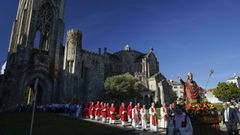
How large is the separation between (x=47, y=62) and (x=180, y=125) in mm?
38120

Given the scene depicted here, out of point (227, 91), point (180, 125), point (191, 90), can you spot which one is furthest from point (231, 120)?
point (227, 91)

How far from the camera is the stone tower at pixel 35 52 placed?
1398 inches

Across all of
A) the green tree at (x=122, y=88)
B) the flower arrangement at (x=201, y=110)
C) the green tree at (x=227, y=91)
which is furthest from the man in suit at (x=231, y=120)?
the green tree at (x=227, y=91)

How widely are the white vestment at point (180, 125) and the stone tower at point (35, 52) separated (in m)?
33.7

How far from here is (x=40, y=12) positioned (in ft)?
144

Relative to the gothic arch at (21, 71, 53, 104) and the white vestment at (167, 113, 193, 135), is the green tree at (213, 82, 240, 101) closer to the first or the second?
the gothic arch at (21, 71, 53, 104)

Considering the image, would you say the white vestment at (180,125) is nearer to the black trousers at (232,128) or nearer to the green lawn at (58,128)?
the black trousers at (232,128)

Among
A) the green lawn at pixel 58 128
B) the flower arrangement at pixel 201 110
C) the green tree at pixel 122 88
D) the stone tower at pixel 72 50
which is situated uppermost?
the stone tower at pixel 72 50

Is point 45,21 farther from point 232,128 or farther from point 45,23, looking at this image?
point 232,128

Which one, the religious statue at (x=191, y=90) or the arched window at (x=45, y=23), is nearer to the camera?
the religious statue at (x=191, y=90)

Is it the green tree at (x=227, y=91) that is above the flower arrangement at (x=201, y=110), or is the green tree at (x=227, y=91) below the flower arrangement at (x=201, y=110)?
above

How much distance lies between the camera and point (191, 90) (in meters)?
9.83

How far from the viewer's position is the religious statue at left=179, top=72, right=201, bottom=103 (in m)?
9.80

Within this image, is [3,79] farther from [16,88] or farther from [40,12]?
[40,12]
